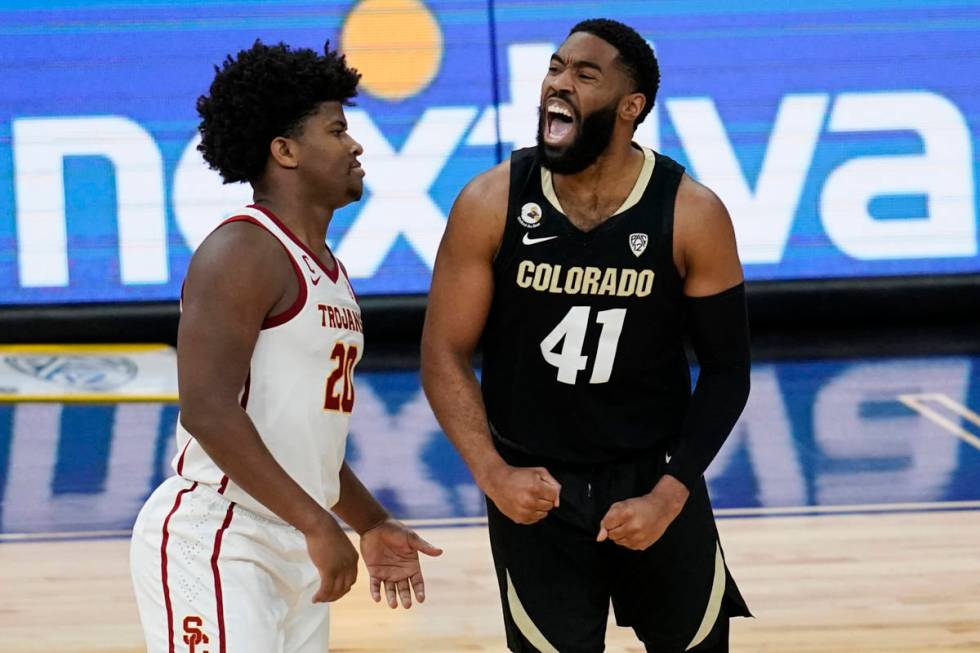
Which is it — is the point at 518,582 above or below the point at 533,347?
below

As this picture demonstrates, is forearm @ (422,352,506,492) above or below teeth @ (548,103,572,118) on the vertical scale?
below

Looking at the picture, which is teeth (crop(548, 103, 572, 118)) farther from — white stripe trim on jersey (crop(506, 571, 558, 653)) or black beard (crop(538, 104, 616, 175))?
white stripe trim on jersey (crop(506, 571, 558, 653))

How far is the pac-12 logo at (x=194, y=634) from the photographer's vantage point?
2.64 metres

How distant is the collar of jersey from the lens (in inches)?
122

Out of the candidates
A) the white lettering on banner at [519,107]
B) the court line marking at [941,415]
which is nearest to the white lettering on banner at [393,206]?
the white lettering on banner at [519,107]

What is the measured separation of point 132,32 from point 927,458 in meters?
5.16

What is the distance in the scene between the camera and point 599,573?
3184 mm

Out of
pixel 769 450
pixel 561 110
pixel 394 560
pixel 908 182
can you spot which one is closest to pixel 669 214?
pixel 561 110

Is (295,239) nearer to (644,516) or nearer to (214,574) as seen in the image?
(214,574)

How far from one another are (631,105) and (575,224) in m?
0.26

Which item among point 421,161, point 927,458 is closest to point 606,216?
point 927,458

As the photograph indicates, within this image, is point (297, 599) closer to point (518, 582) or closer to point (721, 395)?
point (518, 582)

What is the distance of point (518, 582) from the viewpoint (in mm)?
3201

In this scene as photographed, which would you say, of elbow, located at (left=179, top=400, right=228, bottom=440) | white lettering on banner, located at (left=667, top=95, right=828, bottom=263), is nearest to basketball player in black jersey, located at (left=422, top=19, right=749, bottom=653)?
elbow, located at (left=179, top=400, right=228, bottom=440)
